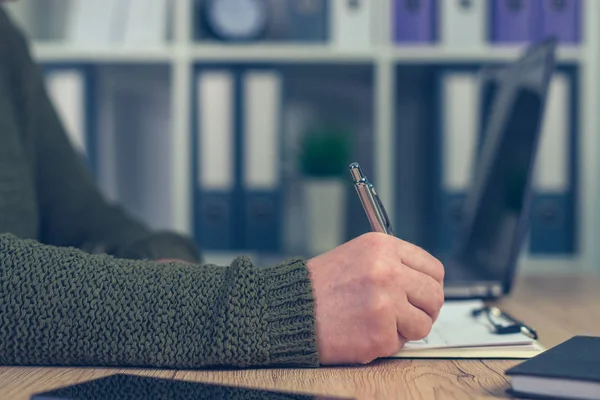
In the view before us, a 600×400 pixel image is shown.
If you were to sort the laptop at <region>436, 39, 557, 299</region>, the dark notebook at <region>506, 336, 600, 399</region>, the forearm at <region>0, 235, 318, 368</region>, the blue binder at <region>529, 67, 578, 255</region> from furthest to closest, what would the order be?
the blue binder at <region>529, 67, 578, 255</region> < the laptop at <region>436, 39, 557, 299</region> < the forearm at <region>0, 235, 318, 368</region> < the dark notebook at <region>506, 336, 600, 399</region>

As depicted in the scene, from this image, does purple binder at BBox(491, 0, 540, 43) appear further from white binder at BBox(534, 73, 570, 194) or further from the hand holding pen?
the hand holding pen

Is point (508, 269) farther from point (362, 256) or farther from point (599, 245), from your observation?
point (599, 245)

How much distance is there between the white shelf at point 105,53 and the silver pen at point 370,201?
1.09 m

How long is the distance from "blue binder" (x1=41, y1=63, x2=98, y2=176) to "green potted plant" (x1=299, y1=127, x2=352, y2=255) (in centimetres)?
49

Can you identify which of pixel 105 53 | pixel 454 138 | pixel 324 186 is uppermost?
pixel 105 53

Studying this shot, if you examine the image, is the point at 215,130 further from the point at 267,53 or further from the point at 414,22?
the point at 414,22

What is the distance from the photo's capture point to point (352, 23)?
1678 mm

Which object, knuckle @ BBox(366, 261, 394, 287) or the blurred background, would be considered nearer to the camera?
knuckle @ BBox(366, 261, 394, 287)

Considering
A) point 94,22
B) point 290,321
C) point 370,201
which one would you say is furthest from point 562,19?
point 290,321

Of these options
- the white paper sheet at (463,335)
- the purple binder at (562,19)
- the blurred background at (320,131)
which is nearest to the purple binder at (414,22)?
the blurred background at (320,131)

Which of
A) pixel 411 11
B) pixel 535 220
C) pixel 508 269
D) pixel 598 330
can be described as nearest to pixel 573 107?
pixel 535 220

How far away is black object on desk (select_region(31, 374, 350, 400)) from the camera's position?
0.48m

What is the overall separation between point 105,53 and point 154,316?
1.16 meters

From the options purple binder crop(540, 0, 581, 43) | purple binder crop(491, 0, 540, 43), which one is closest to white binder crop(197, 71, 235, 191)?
purple binder crop(491, 0, 540, 43)
